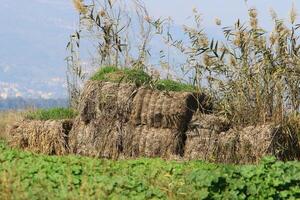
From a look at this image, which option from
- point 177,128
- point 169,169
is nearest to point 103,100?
point 177,128

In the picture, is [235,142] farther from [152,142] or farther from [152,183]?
[152,183]

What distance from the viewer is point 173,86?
16312 mm

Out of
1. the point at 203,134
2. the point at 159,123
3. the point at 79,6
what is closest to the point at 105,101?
the point at 159,123

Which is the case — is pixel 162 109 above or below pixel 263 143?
above

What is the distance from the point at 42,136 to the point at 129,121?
80.4 inches

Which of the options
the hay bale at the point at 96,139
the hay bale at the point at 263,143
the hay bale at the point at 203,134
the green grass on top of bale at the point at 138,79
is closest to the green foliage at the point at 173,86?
the green grass on top of bale at the point at 138,79

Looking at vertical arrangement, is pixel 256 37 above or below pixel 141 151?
above

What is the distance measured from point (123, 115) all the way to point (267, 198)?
19.3ft

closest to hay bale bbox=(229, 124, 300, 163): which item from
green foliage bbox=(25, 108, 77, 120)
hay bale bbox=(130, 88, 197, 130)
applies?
hay bale bbox=(130, 88, 197, 130)

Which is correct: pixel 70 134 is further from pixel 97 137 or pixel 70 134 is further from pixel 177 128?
pixel 177 128

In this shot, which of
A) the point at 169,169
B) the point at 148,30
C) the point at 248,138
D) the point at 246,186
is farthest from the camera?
the point at 148,30

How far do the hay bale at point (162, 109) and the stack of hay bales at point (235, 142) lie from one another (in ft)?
0.95

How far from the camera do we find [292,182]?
1088cm

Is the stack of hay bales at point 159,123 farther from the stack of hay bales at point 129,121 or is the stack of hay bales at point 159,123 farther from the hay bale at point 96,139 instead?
the hay bale at point 96,139
